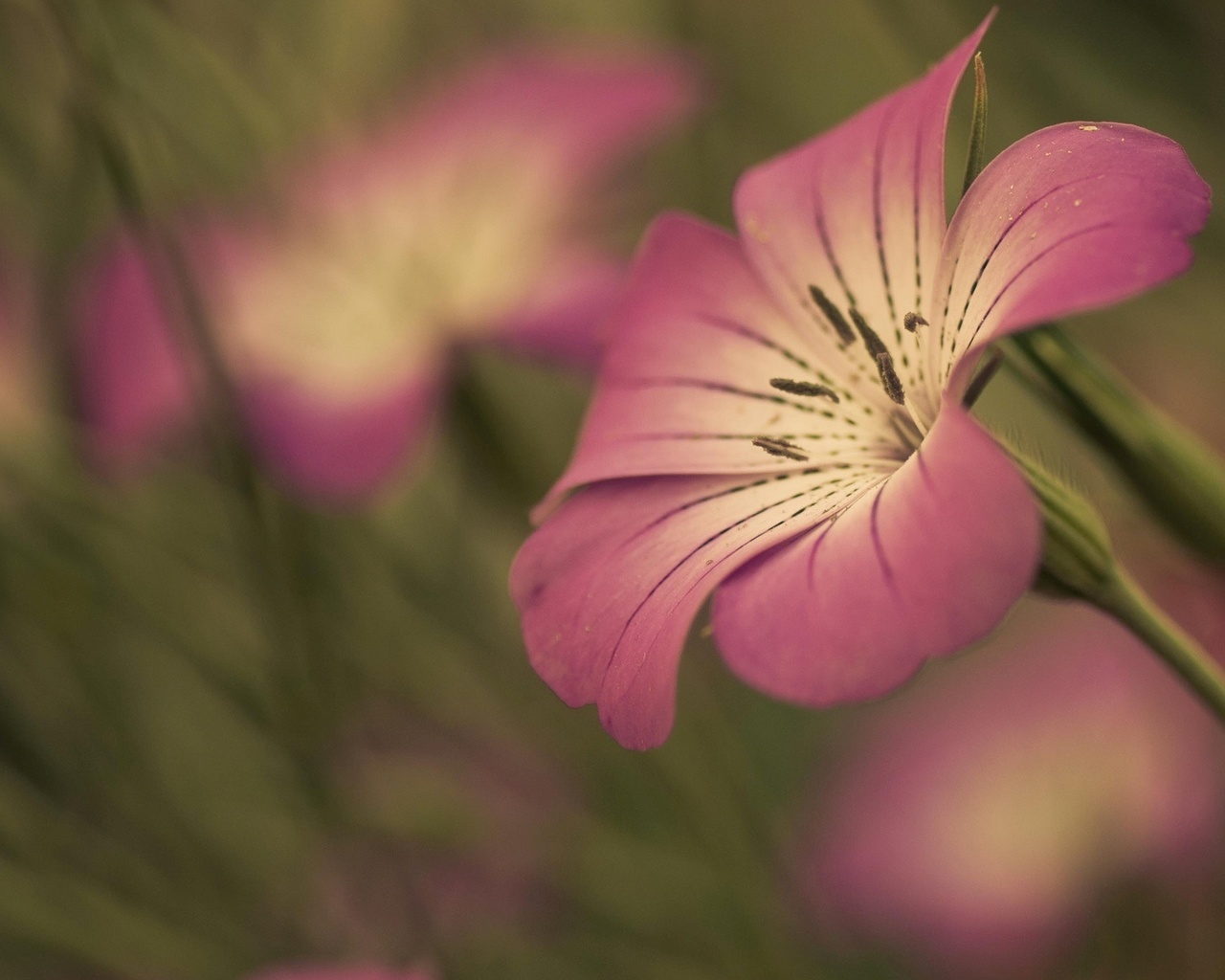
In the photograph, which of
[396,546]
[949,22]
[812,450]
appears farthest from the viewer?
[396,546]

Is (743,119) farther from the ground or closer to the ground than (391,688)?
farther from the ground

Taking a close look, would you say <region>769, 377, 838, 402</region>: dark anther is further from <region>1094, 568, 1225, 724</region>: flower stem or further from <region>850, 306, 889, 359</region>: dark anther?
<region>1094, 568, 1225, 724</region>: flower stem

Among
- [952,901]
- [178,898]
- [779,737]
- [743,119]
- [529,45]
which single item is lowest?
[952,901]

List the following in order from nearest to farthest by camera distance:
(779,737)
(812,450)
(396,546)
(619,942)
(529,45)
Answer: (812,450) → (619,942) → (396,546) → (529,45) → (779,737)

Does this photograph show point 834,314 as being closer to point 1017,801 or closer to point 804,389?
point 804,389

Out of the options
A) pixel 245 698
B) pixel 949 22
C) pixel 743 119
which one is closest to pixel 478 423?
pixel 245 698

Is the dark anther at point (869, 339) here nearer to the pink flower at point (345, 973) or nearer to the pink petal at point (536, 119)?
the pink flower at point (345, 973)

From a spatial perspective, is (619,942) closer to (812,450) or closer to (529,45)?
(812,450)
